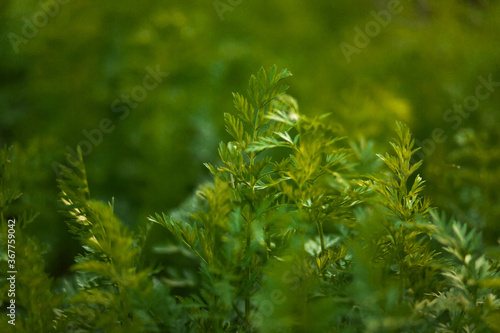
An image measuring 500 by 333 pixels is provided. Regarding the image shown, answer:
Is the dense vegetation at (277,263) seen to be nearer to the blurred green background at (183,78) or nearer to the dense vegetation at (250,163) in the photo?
the dense vegetation at (250,163)

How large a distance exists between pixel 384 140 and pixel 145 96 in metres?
0.57

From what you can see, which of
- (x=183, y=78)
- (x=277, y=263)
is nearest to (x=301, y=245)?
(x=277, y=263)

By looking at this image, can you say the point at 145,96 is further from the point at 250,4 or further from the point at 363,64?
the point at 363,64

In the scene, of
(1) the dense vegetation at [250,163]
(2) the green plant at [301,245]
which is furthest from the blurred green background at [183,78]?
(2) the green plant at [301,245]

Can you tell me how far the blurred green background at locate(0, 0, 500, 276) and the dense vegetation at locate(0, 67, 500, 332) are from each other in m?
0.44

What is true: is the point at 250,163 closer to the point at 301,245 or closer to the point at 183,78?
the point at 301,245

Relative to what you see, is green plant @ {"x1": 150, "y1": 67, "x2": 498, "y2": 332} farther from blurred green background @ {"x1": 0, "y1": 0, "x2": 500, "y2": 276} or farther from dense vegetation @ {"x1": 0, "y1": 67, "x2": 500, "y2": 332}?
blurred green background @ {"x1": 0, "y1": 0, "x2": 500, "y2": 276}

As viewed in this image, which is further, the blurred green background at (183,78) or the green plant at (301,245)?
the blurred green background at (183,78)

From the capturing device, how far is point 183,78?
108cm

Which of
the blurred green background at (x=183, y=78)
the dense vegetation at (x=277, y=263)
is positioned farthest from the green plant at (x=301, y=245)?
the blurred green background at (x=183, y=78)

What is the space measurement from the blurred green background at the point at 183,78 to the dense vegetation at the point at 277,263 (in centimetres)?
44

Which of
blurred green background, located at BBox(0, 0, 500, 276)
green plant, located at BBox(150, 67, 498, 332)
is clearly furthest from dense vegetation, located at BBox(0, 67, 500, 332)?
blurred green background, located at BBox(0, 0, 500, 276)

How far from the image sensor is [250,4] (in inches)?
50.3

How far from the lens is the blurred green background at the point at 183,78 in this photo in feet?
2.99
